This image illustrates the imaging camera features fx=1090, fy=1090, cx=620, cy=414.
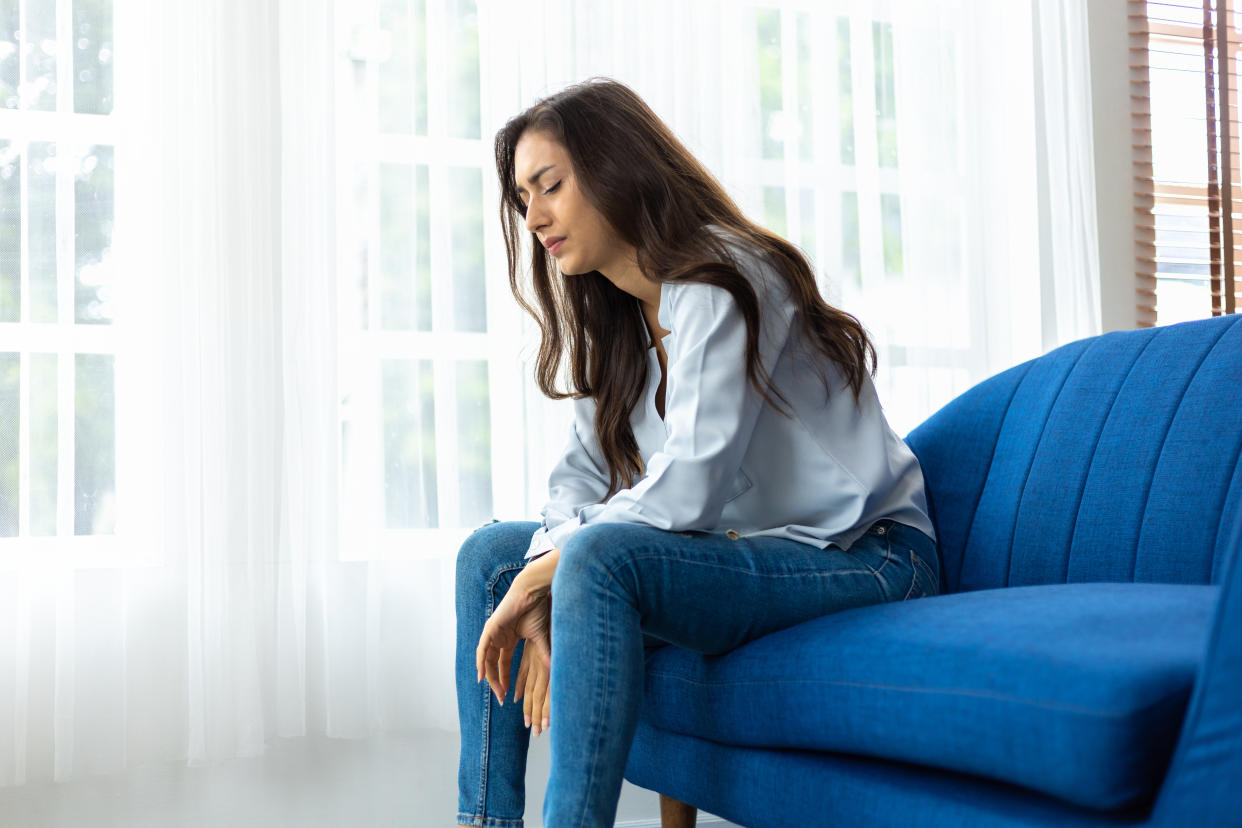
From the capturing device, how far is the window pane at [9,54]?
6.26 ft

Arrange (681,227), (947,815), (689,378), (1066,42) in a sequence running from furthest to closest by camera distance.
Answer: (1066,42) < (681,227) < (689,378) < (947,815)

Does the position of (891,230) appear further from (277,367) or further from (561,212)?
(277,367)

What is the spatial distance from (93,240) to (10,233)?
130 mm

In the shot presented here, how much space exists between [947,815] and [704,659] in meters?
0.39

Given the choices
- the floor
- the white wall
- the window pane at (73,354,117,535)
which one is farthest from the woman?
the white wall

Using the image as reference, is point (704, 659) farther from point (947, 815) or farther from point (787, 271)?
point (787, 271)

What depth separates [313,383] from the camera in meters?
2.00

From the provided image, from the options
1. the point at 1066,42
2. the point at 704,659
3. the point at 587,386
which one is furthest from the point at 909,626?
the point at 1066,42

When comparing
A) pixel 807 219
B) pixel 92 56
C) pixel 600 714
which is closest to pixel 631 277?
pixel 600 714

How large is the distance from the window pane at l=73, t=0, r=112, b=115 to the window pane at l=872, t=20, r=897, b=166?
61.8 inches

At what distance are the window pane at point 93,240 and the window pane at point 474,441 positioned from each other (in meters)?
0.65

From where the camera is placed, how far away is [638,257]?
57.7 inches

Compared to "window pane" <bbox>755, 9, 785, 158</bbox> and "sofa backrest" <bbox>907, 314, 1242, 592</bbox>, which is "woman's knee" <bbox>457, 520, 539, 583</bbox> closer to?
"sofa backrest" <bbox>907, 314, 1242, 592</bbox>

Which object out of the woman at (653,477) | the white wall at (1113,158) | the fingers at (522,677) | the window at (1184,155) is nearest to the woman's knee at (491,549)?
the woman at (653,477)
